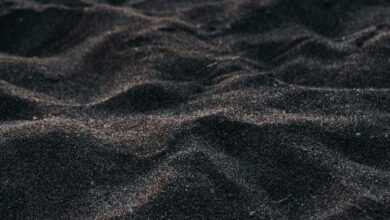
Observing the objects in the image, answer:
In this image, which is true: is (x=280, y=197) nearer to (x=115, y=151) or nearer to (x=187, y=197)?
(x=187, y=197)

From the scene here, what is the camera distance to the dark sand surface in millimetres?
1962

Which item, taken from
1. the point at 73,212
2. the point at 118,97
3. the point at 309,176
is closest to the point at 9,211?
the point at 73,212

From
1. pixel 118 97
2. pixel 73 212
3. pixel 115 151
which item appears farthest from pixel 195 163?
pixel 118 97

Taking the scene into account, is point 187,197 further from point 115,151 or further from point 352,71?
point 352,71

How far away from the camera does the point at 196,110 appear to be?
2.44m

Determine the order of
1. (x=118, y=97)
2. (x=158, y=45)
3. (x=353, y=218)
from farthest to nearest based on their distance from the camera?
(x=158, y=45), (x=118, y=97), (x=353, y=218)

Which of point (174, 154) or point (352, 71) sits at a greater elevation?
point (352, 71)

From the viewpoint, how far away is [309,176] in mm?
2031

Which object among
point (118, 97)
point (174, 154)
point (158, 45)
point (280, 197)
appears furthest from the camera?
point (158, 45)

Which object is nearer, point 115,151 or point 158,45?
point 115,151

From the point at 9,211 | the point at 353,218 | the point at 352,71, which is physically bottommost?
the point at 9,211

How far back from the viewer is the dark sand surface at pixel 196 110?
196 cm

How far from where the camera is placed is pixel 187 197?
76.7 inches

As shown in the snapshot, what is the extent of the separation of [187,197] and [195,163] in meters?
0.18
